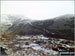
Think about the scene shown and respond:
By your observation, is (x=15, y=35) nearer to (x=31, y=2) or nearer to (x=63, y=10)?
(x=31, y=2)

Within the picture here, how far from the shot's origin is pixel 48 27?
219 cm

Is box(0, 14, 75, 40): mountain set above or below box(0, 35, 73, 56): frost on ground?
above

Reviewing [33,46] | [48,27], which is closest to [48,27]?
[48,27]

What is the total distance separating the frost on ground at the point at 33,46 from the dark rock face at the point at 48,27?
0.28ft

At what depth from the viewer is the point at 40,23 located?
7.22 ft

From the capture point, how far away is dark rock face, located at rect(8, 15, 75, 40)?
2146 mm

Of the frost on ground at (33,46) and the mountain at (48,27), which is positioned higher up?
the mountain at (48,27)

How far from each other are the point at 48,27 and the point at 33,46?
0.41 meters

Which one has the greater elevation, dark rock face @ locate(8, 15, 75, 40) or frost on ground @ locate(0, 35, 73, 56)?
dark rock face @ locate(8, 15, 75, 40)

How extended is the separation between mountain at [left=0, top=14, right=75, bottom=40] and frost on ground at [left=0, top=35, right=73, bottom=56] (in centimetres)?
9

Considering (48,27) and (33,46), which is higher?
(48,27)

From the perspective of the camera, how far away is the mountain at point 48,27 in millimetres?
2146

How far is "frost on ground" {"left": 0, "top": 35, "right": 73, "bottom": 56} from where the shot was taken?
6.93ft

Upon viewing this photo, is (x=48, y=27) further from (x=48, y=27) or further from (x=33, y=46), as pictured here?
(x=33, y=46)
